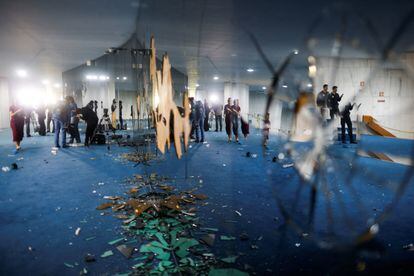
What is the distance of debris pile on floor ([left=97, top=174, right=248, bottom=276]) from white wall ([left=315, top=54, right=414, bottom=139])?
38.8 feet

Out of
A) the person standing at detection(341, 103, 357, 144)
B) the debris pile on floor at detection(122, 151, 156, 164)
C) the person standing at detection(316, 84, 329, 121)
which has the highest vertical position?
the person standing at detection(316, 84, 329, 121)

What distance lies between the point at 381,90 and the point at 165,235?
570 inches

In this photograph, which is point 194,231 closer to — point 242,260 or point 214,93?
point 242,260

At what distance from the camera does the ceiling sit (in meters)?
7.68

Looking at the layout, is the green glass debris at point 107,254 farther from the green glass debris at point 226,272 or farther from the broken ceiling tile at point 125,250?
the green glass debris at point 226,272

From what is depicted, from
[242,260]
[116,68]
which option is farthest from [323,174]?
[116,68]

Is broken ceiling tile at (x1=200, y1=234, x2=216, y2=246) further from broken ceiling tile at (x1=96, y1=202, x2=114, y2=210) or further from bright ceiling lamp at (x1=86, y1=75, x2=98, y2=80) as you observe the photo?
bright ceiling lamp at (x1=86, y1=75, x2=98, y2=80)

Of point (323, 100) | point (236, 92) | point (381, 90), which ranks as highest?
point (236, 92)

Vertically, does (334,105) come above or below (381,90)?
below

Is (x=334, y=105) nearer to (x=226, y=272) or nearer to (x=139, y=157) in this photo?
(x=139, y=157)

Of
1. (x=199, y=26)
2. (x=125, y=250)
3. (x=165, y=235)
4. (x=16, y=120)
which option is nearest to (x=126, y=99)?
(x=16, y=120)

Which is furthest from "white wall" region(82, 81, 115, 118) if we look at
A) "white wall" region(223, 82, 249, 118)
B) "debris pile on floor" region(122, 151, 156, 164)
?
"debris pile on floor" region(122, 151, 156, 164)

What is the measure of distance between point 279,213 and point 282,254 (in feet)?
4.43

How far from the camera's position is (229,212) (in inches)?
189
